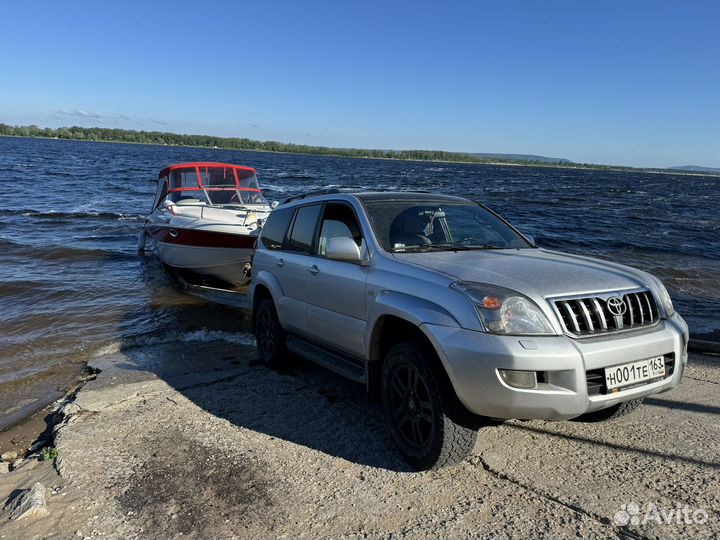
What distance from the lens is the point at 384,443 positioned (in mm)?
4020

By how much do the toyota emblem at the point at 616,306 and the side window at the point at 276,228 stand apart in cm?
324

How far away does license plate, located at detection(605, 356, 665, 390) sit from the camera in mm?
3174

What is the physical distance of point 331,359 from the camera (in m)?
4.55

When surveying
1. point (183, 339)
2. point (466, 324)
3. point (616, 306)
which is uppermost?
point (616, 306)

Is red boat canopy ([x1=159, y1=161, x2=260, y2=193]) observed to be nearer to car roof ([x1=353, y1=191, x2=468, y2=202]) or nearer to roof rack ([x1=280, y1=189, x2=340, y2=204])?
roof rack ([x1=280, y1=189, x2=340, y2=204])

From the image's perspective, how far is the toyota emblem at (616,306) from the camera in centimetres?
334

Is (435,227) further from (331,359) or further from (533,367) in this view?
(533,367)

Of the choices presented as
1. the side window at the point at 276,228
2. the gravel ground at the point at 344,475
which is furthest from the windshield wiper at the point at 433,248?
the side window at the point at 276,228

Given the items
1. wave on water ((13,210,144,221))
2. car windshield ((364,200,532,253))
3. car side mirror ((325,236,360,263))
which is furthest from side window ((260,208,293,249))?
wave on water ((13,210,144,221))

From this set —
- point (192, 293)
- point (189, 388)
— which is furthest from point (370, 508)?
point (192, 293)

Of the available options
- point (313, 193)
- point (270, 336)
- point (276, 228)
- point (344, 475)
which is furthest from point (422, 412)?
point (276, 228)

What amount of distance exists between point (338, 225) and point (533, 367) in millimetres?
2259

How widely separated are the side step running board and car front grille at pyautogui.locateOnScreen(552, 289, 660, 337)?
1.58m

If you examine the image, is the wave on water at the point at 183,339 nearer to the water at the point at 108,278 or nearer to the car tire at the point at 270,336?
the water at the point at 108,278
